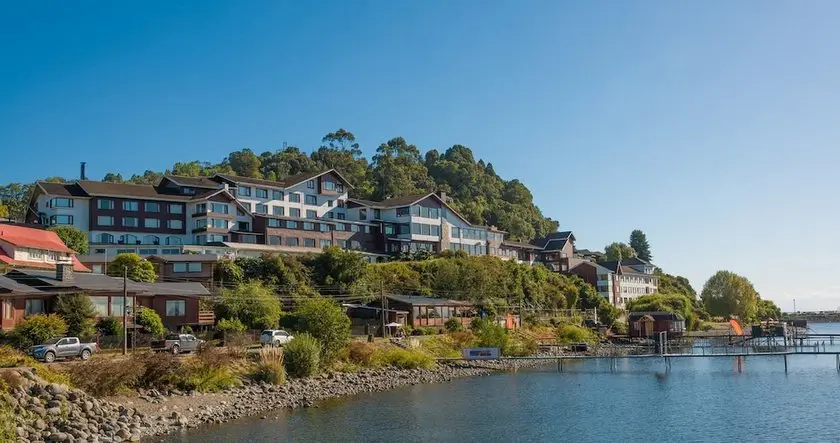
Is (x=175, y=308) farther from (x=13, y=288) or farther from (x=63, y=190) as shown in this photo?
(x=63, y=190)

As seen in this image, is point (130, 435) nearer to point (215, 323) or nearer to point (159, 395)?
point (159, 395)

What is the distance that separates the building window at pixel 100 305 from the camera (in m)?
46.4

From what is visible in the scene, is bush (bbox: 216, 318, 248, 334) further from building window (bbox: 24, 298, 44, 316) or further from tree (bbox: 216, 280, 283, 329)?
building window (bbox: 24, 298, 44, 316)

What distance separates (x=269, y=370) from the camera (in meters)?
43.0

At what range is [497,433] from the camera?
34.4 meters

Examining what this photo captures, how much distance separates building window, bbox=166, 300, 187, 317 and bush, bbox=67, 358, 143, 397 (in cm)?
1771

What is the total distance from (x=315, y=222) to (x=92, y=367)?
5227 cm

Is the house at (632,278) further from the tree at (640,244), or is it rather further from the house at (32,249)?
the house at (32,249)

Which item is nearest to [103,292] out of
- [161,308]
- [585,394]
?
[161,308]

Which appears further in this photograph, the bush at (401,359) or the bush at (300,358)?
the bush at (401,359)

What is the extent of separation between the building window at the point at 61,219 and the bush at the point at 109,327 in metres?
33.1

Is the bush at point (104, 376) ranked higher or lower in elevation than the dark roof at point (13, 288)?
lower

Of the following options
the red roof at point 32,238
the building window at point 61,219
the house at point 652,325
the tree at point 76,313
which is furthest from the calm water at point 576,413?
the building window at point 61,219

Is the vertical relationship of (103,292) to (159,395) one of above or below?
above
